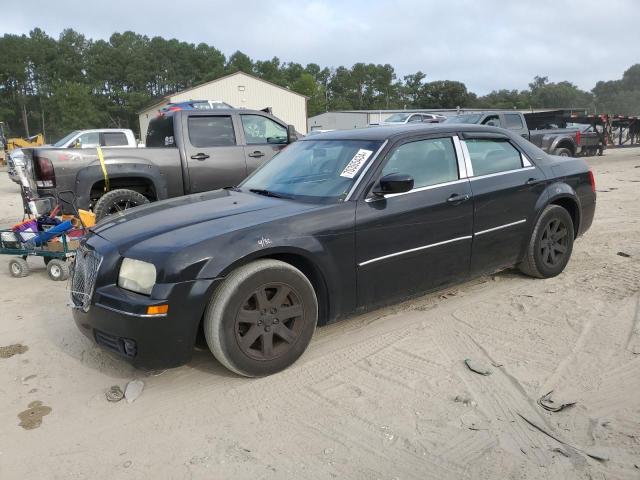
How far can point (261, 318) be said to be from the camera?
3.27m

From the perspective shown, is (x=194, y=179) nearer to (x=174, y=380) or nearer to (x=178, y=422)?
(x=174, y=380)

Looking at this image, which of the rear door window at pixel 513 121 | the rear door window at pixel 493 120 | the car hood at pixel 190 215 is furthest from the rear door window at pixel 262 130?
the rear door window at pixel 513 121

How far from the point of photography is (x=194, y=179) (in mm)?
7406

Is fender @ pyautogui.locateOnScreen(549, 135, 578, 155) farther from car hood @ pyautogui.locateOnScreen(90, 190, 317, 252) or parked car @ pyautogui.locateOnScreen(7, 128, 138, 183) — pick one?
car hood @ pyautogui.locateOnScreen(90, 190, 317, 252)

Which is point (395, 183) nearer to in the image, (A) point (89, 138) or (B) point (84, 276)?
(B) point (84, 276)

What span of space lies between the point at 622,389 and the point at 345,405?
1725 millimetres

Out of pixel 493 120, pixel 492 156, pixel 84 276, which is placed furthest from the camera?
pixel 493 120

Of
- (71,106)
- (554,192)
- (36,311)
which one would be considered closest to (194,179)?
(36,311)

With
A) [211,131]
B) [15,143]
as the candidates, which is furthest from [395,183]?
[15,143]

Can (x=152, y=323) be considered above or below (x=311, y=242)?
below

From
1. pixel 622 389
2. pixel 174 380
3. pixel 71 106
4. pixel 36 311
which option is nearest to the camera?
pixel 622 389

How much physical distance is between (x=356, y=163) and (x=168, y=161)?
13.6 ft

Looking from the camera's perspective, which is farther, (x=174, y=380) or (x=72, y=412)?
(x=174, y=380)

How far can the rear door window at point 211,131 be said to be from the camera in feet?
24.9
